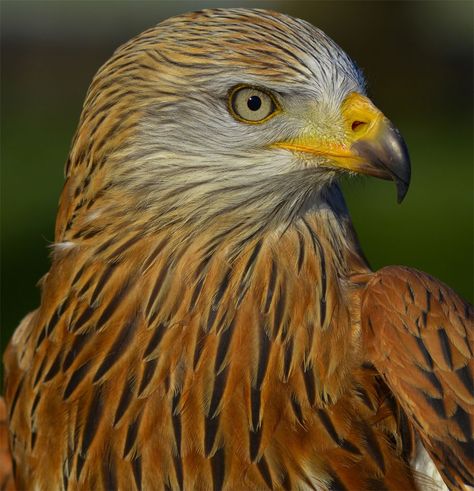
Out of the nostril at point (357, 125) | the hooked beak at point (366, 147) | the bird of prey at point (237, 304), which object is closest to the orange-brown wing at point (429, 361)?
the bird of prey at point (237, 304)

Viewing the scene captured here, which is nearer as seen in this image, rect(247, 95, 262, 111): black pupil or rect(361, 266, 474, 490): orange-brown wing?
rect(361, 266, 474, 490): orange-brown wing

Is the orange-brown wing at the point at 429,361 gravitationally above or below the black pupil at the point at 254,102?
below

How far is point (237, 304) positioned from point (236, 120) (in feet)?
1.97

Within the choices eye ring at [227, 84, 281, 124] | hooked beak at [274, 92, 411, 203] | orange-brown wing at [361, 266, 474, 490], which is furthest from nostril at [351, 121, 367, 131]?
orange-brown wing at [361, 266, 474, 490]

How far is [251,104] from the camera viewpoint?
2.97 m

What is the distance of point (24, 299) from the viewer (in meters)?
9.13

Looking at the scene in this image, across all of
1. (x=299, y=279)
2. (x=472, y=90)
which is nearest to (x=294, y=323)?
(x=299, y=279)

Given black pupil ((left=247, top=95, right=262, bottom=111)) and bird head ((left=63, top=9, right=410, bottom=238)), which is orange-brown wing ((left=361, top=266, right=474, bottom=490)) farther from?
black pupil ((left=247, top=95, right=262, bottom=111))

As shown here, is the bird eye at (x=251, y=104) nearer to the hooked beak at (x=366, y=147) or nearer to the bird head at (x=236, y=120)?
the bird head at (x=236, y=120)

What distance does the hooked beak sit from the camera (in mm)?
A: 2924

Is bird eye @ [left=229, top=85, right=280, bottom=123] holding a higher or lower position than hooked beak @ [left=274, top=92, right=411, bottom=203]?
higher

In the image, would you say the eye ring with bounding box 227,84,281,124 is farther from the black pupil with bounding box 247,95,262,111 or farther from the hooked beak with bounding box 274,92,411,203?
the hooked beak with bounding box 274,92,411,203

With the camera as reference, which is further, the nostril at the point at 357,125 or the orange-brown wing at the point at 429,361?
the nostril at the point at 357,125

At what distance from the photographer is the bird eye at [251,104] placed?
2967mm
